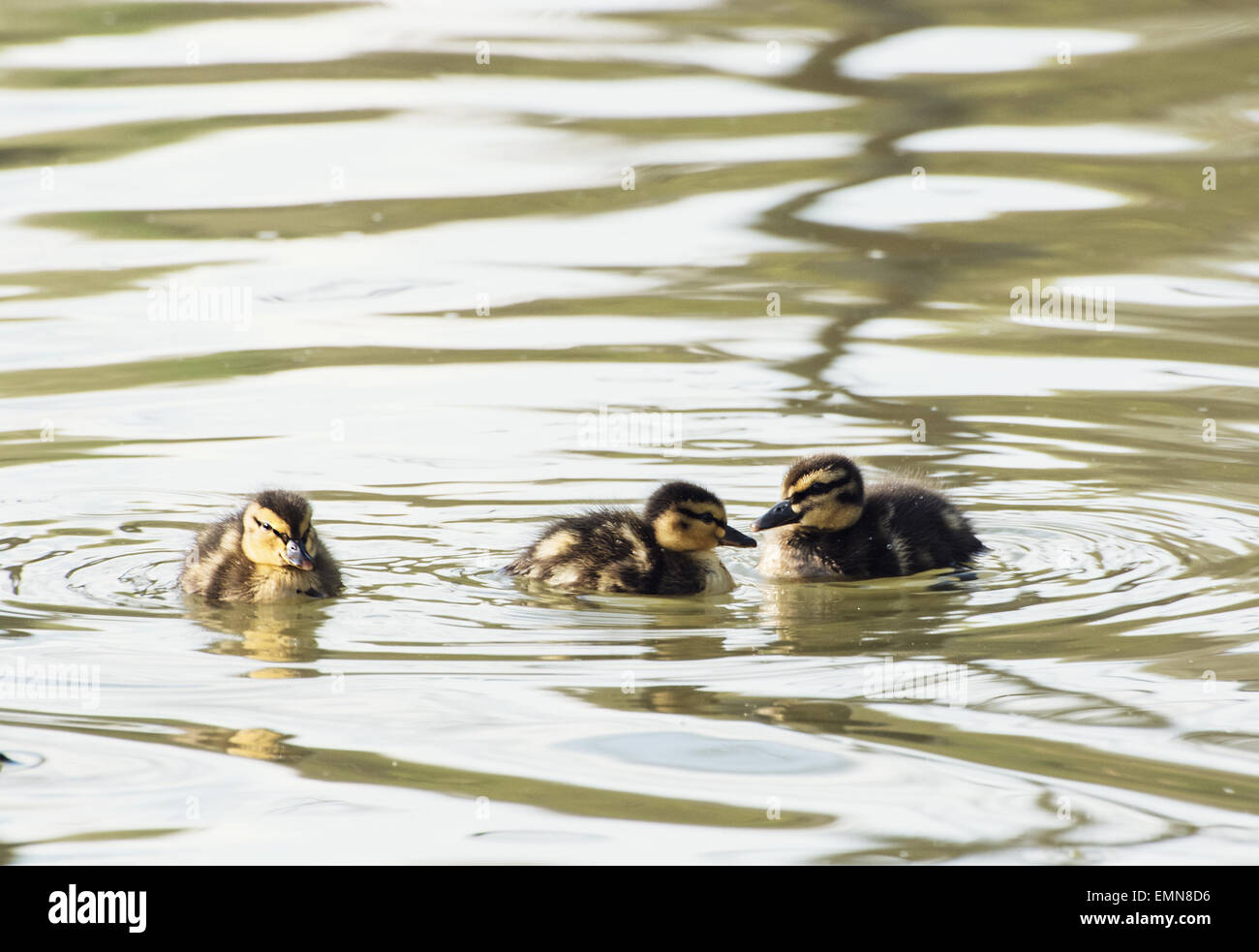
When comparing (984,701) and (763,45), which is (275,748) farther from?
(763,45)

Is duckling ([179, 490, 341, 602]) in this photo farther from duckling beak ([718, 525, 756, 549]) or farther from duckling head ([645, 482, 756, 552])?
duckling beak ([718, 525, 756, 549])

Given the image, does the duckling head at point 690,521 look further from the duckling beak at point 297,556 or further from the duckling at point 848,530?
the duckling beak at point 297,556

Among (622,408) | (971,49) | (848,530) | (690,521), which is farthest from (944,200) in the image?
(690,521)

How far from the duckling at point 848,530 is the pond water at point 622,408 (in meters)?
0.09

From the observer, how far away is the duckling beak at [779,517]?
608 cm

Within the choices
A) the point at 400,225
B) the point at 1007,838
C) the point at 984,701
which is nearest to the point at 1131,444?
the point at 984,701

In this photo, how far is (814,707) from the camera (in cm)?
455

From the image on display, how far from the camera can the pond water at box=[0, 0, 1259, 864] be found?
413cm

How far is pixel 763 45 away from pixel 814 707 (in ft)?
27.7

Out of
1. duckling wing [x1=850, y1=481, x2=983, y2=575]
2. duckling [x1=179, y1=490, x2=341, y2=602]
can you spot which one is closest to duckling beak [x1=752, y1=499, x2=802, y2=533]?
duckling wing [x1=850, y1=481, x2=983, y2=575]

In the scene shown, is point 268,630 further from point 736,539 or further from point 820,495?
point 820,495

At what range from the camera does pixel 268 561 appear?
5.68 meters

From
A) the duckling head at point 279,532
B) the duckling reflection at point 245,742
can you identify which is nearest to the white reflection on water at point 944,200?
the duckling head at point 279,532

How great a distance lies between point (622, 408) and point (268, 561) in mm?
2310
